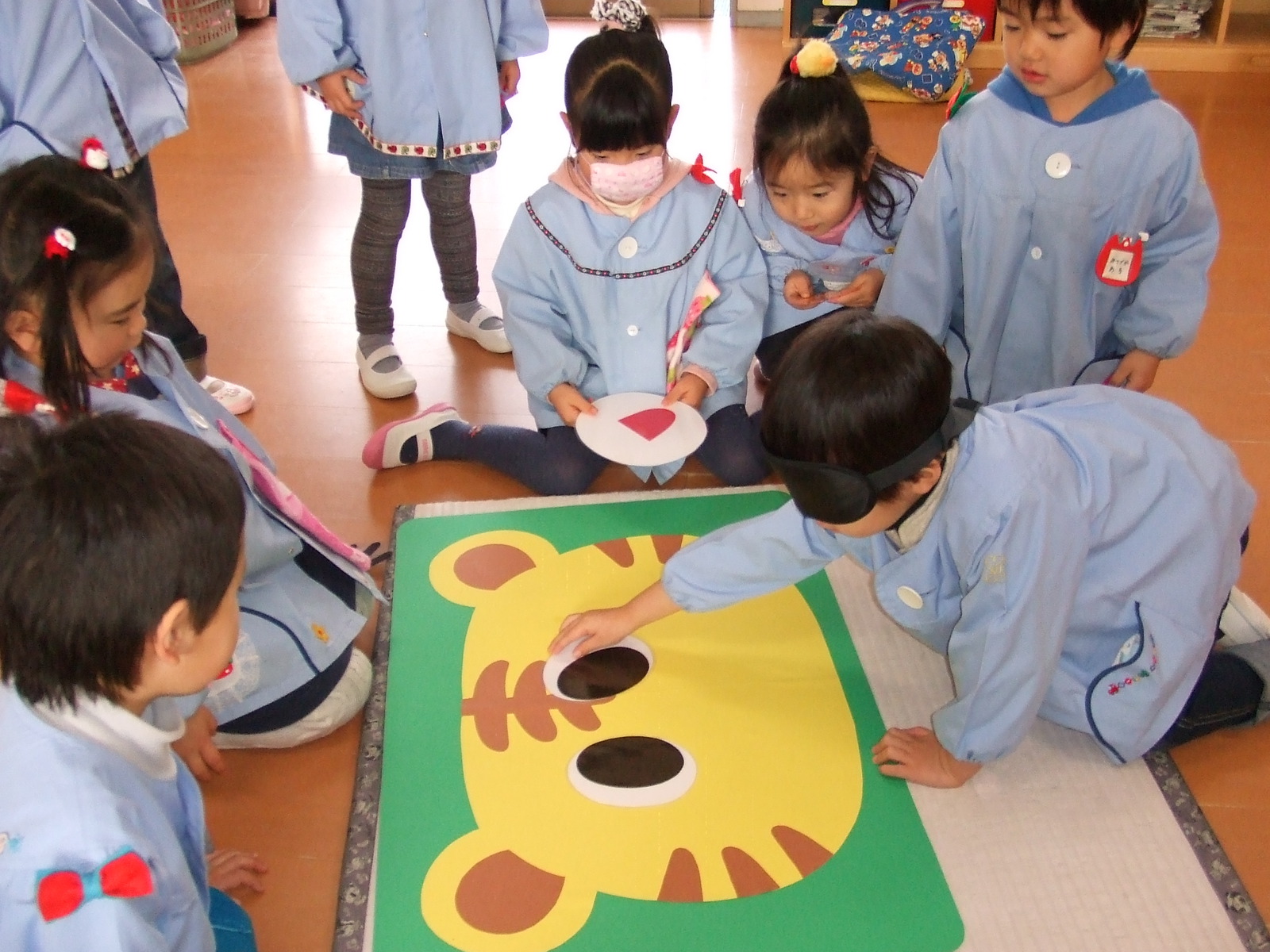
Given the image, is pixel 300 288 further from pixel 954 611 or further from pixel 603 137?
pixel 954 611

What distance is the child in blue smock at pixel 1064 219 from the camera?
4.47 ft

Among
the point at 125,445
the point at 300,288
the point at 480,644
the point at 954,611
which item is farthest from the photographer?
the point at 300,288

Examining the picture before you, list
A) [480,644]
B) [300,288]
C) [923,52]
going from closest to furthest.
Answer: [480,644], [300,288], [923,52]

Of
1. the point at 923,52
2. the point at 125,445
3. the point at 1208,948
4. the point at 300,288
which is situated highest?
the point at 125,445

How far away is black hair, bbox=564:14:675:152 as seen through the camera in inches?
55.9

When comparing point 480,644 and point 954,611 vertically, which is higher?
point 954,611

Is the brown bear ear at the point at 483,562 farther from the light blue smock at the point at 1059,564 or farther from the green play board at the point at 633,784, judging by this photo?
the light blue smock at the point at 1059,564

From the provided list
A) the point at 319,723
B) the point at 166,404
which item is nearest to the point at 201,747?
the point at 319,723

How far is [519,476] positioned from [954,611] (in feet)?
Answer: 2.43

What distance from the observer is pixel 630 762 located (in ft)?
4.00

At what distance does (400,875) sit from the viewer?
111 cm

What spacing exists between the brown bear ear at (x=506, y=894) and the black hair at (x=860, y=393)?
0.51 metres

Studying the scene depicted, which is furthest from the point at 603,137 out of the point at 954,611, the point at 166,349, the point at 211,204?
the point at 211,204

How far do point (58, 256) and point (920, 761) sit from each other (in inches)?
40.4
